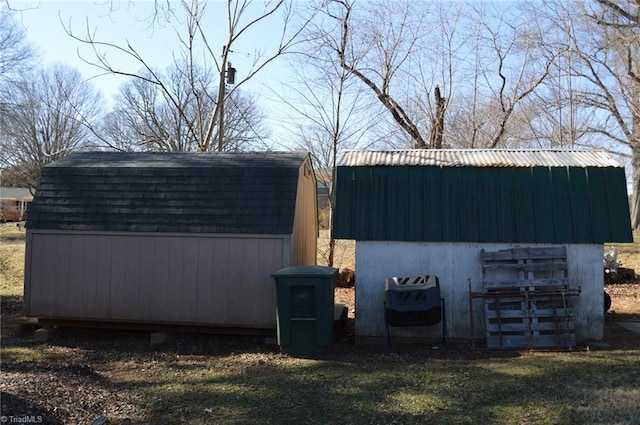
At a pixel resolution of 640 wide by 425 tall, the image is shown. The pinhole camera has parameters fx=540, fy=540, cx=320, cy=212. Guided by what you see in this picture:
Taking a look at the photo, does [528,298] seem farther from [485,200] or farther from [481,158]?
[481,158]

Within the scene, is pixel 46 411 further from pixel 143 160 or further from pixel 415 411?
pixel 143 160

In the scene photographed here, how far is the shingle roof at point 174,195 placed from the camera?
900 centimetres

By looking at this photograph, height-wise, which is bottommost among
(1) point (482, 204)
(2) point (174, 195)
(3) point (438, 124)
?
(1) point (482, 204)

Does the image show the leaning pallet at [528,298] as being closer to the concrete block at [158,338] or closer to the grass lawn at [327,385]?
the grass lawn at [327,385]

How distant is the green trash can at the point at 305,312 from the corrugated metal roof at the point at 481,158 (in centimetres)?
223

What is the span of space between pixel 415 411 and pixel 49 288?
7.15m

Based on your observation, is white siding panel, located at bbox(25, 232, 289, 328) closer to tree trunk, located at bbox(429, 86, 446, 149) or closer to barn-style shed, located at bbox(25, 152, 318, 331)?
barn-style shed, located at bbox(25, 152, 318, 331)

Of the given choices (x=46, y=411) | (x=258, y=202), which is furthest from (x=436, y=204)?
(x=46, y=411)

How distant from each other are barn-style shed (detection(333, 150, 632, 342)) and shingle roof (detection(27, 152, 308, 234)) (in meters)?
1.18

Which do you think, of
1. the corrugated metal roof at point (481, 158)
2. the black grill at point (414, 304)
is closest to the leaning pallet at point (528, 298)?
the black grill at point (414, 304)

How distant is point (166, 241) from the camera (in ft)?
30.0

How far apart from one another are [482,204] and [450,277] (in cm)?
127

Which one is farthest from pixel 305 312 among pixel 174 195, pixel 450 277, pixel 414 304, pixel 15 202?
pixel 15 202

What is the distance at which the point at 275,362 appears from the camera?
7480mm
